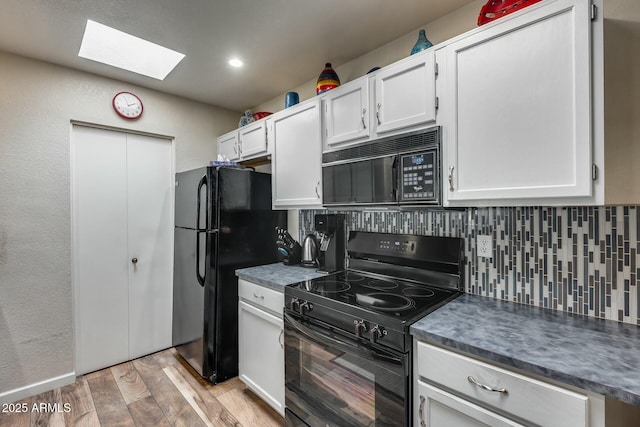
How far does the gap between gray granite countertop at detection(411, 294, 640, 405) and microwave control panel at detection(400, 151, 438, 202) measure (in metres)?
0.55

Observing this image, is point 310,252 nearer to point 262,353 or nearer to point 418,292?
point 262,353

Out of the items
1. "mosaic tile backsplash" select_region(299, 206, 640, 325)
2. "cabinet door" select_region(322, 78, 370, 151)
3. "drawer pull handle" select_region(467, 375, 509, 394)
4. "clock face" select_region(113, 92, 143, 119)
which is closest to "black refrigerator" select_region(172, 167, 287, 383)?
"clock face" select_region(113, 92, 143, 119)

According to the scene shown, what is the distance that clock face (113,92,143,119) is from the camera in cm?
252

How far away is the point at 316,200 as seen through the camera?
204 centimetres

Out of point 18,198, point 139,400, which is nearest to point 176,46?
point 18,198

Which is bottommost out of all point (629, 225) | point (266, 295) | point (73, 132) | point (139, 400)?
point (139, 400)

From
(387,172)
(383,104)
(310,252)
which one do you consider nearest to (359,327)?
(387,172)

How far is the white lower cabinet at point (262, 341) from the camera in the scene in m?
1.81

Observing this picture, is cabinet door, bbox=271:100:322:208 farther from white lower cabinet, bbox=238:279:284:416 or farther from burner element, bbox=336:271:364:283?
white lower cabinet, bbox=238:279:284:416

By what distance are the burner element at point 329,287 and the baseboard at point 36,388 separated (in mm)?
2167

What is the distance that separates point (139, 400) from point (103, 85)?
97.0 inches

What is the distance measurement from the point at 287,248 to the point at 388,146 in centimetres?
118

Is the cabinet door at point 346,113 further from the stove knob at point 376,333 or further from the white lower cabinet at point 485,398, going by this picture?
the white lower cabinet at point 485,398

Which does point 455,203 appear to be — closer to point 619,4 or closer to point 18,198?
point 619,4
